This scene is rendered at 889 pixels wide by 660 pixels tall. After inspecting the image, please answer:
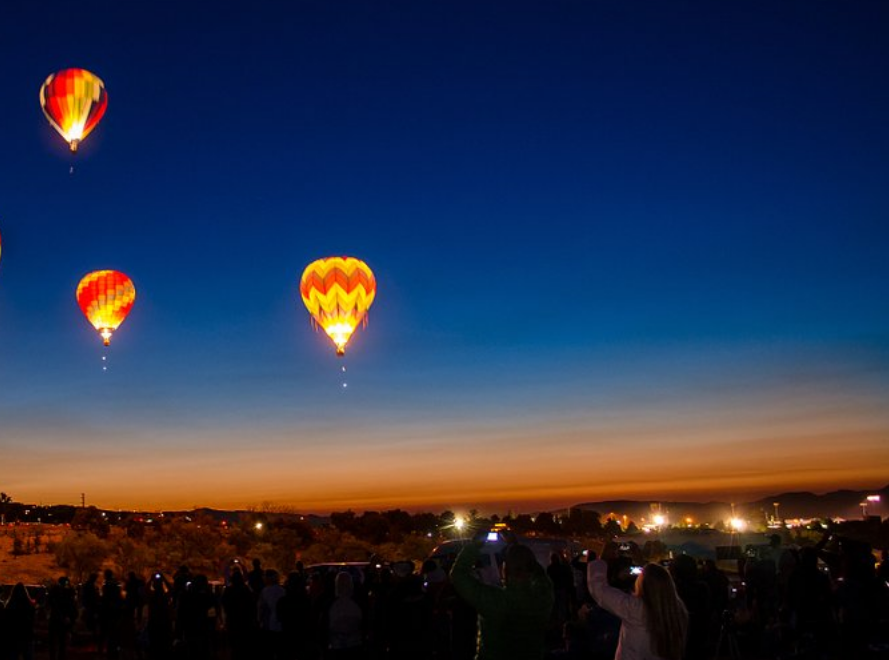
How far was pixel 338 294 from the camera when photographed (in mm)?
28609

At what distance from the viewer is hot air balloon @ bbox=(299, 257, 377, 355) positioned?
2862 cm

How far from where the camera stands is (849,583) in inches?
336

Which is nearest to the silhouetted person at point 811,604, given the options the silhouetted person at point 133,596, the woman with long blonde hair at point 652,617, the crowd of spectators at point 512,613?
the crowd of spectators at point 512,613

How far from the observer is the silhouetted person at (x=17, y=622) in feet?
35.0

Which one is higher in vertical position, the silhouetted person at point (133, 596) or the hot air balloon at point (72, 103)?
the hot air balloon at point (72, 103)

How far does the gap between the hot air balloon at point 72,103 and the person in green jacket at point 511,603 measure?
1017 inches

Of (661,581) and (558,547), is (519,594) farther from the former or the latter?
(558,547)

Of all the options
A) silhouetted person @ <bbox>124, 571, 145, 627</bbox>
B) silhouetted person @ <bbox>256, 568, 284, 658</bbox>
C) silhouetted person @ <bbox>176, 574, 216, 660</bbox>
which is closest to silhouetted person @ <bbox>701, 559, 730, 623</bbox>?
silhouetted person @ <bbox>256, 568, 284, 658</bbox>

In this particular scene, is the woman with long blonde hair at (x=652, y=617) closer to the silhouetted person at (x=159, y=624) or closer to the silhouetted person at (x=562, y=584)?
the silhouetted person at (x=562, y=584)

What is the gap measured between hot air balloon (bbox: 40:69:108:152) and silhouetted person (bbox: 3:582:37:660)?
1917cm

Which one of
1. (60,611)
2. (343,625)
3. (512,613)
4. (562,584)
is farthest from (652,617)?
(60,611)

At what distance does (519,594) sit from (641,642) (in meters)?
0.74

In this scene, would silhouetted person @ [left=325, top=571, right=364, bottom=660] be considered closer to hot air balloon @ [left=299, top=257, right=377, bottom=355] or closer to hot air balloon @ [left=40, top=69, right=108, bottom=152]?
hot air balloon @ [left=299, top=257, right=377, bottom=355]

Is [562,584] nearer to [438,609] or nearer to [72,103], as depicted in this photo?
[438,609]
